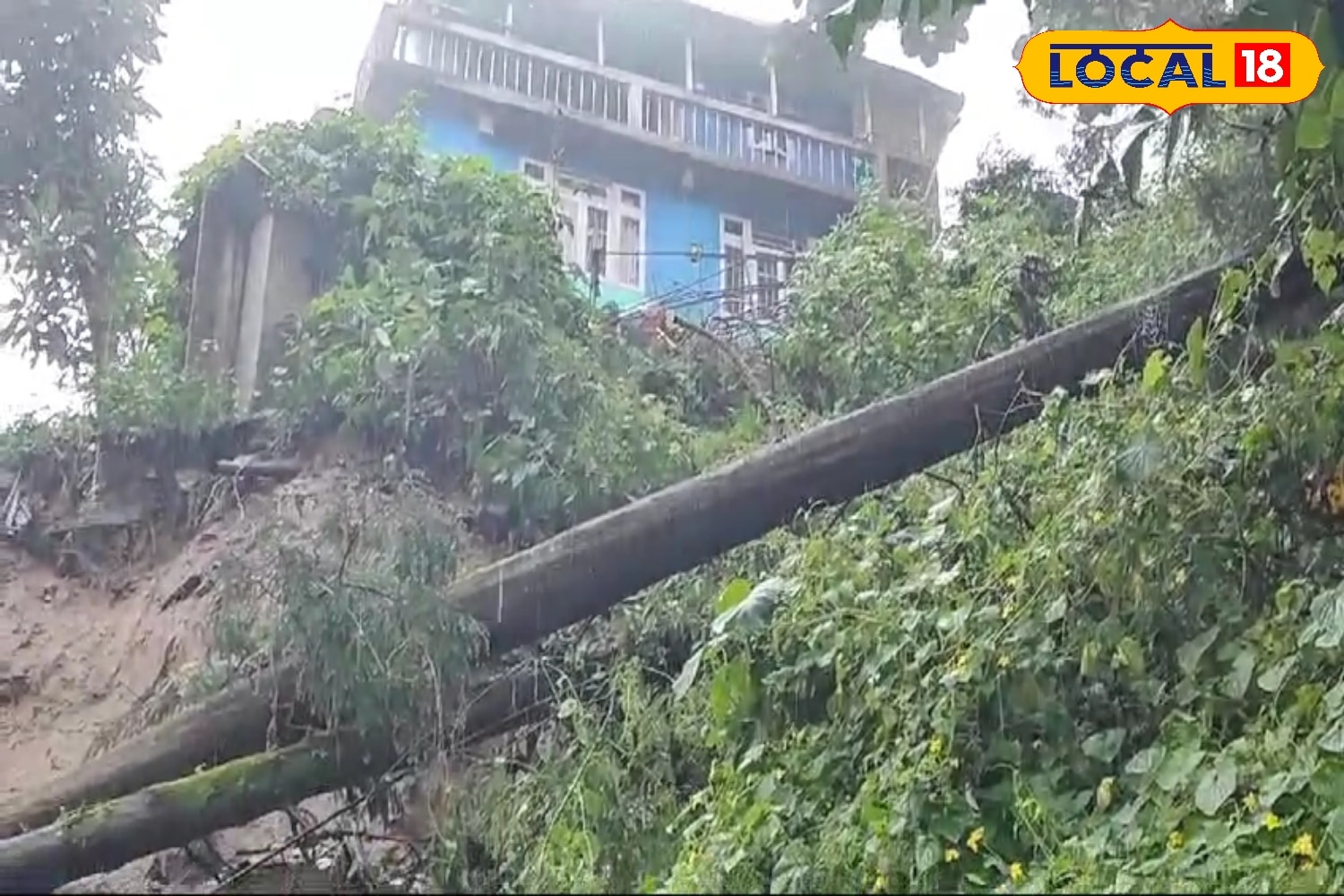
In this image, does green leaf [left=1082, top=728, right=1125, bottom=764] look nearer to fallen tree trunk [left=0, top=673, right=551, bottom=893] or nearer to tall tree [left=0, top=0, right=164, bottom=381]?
fallen tree trunk [left=0, top=673, right=551, bottom=893]

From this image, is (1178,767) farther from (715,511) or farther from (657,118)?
(657,118)

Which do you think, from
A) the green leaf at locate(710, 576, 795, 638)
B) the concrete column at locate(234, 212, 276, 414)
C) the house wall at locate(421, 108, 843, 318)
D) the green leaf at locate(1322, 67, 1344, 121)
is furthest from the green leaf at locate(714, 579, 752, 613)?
the house wall at locate(421, 108, 843, 318)

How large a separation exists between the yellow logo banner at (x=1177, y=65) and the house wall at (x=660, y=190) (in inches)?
272

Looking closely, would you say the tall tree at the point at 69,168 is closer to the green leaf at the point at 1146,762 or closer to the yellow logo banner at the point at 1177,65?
the yellow logo banner at the point at 1177,65

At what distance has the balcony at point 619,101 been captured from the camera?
37.0 ft

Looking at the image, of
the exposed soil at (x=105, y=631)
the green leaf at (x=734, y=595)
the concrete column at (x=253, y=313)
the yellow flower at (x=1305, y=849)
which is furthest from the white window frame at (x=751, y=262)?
the yellow flower at (x=1305, y=849)

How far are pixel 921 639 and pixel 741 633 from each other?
0.36m

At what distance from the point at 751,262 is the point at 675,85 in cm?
298

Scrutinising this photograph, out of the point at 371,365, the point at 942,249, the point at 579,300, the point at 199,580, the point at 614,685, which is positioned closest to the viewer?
the point at 614,685

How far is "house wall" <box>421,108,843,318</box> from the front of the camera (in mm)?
11242

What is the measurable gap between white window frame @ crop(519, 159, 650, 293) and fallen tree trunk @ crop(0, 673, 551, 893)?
7.25 metres

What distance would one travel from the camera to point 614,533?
3332 millimetres

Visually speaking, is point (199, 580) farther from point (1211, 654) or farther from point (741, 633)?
point (1211, 654)

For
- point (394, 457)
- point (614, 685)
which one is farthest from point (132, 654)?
point (614, 685)
